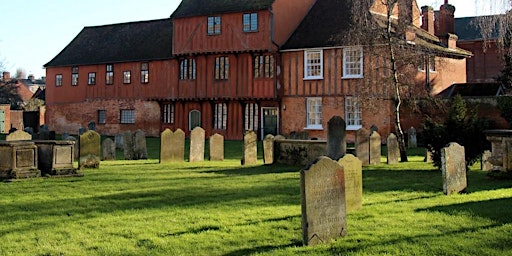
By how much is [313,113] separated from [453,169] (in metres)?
24.3

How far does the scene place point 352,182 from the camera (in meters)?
10.7

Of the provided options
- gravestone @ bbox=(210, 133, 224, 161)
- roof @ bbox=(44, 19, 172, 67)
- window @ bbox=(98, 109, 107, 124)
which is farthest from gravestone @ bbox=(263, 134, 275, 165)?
window @ bbox=(98, 109, 107, 124)

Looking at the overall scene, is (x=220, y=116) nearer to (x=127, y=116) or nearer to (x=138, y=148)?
(x=127, y=116)

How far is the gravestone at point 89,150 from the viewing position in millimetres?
19203

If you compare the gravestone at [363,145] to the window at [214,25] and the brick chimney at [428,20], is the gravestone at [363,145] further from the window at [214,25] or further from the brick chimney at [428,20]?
the brick chimney at [428,20]

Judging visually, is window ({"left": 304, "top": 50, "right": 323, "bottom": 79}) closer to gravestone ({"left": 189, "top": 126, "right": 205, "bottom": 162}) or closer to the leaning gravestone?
gravestone ({"left": 189, "top": 126, "right": 205, "bottom": 162})

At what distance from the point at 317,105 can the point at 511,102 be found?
A: 1159 centimetres

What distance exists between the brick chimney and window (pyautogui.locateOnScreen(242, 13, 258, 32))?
39.2 feet

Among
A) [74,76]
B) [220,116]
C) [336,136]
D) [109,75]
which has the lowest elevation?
[336,136]

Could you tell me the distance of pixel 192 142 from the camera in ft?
75.2

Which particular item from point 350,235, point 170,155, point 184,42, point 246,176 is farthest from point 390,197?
point 184,42

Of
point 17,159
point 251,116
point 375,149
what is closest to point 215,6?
point 251,116

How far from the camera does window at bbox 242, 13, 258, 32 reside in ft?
125

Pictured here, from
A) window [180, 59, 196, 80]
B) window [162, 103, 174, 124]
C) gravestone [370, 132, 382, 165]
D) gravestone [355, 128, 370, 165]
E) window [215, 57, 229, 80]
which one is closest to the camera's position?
gravestone [355, 128, 370, 165]
